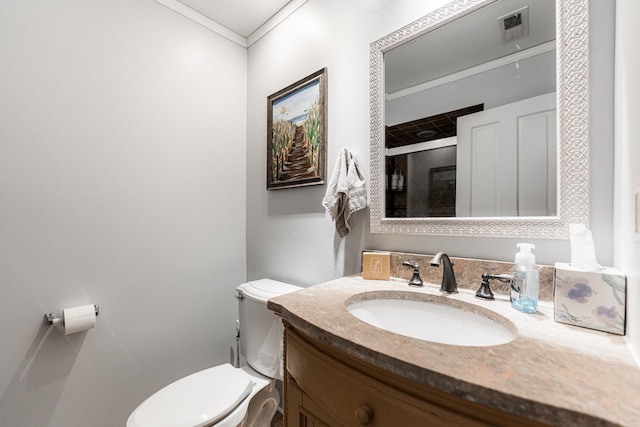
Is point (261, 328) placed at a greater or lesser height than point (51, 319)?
lesser

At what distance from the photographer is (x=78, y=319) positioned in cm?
115

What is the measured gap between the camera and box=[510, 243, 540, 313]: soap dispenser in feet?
2.26

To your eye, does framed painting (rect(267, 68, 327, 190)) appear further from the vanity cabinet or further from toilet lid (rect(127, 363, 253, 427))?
toilet lid (rect(127, 363, 253, 427))

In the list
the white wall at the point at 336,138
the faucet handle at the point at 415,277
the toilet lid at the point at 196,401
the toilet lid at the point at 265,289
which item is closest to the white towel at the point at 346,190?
the white wall at the point at 336,138

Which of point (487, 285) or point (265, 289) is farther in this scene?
point (265, 289)

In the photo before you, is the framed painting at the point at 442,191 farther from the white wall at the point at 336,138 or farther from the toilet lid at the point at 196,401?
the toilet lid at the point at 196,401

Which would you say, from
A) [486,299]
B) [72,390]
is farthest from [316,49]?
[72,390]

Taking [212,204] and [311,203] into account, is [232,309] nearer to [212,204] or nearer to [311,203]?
[212,204]

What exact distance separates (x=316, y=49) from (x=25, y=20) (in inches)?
49.1

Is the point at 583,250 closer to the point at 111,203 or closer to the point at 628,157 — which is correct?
the point at 628,157

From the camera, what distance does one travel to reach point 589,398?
358mm

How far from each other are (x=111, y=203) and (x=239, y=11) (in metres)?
1.31

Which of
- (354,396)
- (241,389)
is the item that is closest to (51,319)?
(241,389)

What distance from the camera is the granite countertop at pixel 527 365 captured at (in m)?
0.35
